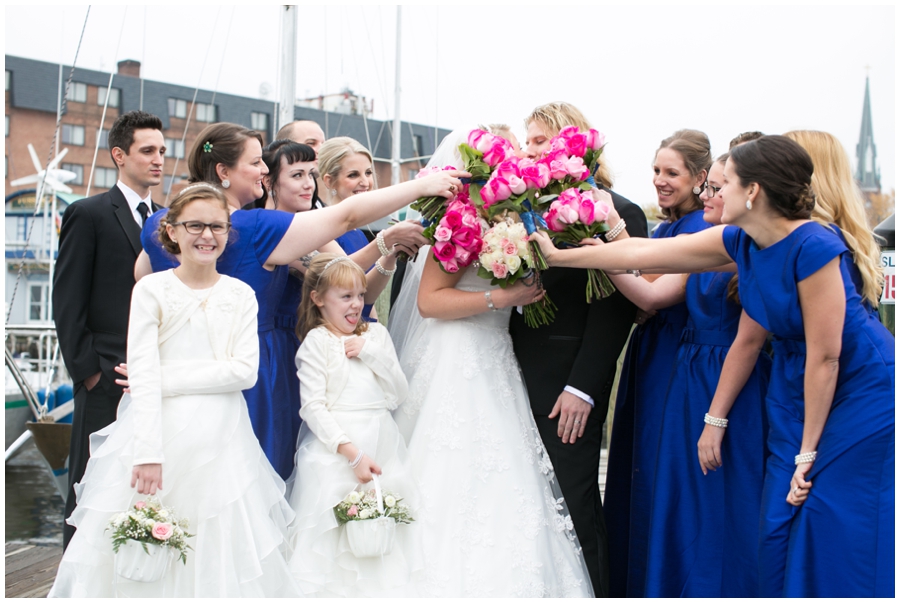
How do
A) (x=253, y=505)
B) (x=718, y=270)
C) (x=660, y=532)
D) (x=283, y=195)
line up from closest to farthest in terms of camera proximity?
1. (x=253, y=505)
2. (x=718, y=270)
3. (x=660, y=532)
4. (x=283, y=195)

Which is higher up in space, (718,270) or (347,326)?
(718,270)

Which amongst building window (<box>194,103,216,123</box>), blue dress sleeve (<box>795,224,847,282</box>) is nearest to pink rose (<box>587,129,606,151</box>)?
blue dress sleeve (<box>795,224,847,282</box>)

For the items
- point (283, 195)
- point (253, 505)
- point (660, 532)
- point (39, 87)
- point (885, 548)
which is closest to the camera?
point (885, 548)

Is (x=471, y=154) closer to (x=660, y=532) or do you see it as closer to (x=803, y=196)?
(x=803, y=196)

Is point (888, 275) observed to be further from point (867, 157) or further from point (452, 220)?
point (867, 157)

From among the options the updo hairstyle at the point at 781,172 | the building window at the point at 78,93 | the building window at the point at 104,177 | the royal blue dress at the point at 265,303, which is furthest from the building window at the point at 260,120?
the updo hairstyle at the point at 781,172

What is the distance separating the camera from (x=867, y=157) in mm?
65062

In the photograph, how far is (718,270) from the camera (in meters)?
3.51

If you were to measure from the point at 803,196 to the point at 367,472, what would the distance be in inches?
82.5

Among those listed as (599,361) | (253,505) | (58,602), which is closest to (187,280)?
(253,505)

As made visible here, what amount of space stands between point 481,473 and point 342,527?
2.20 ft

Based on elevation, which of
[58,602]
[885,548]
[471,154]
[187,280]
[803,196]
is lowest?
[58,602]

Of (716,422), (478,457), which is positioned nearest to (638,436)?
(716,422)

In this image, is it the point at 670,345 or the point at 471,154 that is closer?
the point at 471,154
